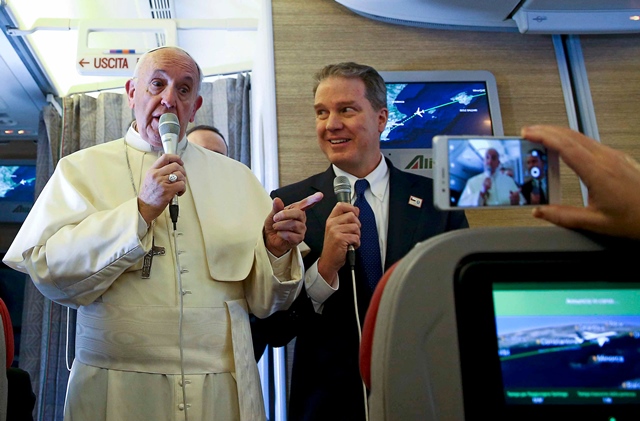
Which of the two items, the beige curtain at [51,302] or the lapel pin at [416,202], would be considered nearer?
the lapel pin at [416,202]

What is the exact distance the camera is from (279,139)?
2.67 meters

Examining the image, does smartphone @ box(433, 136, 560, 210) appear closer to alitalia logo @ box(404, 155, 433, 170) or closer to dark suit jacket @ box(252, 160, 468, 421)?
dark suit jacket @ box(252, 160, 468, 421)

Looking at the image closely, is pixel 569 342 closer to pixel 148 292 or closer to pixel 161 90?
pixel 148 292

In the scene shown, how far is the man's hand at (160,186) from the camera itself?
167 centimetres

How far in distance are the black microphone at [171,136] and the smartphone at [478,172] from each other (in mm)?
1050

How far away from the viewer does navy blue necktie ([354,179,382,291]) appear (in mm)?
2010

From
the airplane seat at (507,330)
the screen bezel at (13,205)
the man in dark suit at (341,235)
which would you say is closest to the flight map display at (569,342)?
the airplane seat at (507,330)

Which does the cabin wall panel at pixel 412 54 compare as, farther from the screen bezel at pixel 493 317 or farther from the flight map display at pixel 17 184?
the flight map display at pixel 17 184

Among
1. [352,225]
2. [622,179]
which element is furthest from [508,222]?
[622,179]

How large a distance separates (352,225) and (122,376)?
775 mm

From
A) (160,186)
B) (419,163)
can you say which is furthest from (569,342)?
(419,163)

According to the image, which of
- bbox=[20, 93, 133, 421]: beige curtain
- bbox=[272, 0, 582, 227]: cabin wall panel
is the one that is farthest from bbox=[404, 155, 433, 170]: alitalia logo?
bbox=[20, 93, 133, 421]: beige curtain

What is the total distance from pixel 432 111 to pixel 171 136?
1355 millimetres

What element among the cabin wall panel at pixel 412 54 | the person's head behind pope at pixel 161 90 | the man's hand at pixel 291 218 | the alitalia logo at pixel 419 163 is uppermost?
the cabin wall panel at pixel 412 54
